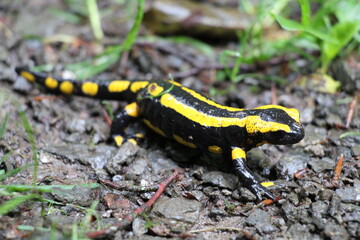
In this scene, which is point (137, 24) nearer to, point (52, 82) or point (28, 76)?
point (52, 82)

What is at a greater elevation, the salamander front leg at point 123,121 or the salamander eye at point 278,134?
the salamander eye at point 278,134

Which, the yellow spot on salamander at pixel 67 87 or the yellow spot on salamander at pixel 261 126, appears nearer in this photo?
the yellow spot on salamander at pixel 261 126

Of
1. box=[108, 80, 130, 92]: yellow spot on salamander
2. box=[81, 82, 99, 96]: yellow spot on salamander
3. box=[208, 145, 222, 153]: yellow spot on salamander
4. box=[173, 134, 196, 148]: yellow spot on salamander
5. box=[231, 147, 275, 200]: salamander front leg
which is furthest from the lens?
box=[81, 82, 99, 96]: yellow spot on salamander

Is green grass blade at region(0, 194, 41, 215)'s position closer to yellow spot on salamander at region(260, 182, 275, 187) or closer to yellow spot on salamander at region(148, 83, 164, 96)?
yellow spot on salamander at region(148, 83, 164, 96)

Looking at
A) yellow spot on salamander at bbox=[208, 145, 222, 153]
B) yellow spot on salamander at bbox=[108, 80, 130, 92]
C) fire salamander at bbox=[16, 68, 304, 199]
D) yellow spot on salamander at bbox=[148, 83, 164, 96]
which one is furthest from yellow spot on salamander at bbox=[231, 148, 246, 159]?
yellow spot on salamander at bbox=[108, 80, 130, 92]

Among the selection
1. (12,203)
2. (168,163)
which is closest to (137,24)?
(168,163)

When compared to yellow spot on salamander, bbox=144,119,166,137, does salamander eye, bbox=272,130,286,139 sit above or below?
above

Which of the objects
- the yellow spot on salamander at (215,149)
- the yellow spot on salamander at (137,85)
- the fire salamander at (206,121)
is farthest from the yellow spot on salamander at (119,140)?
the yellow spot on salamander at (215,149)

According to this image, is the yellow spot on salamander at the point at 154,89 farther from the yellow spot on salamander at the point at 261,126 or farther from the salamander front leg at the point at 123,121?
the yellow spot on salamander at the point at 261,126
